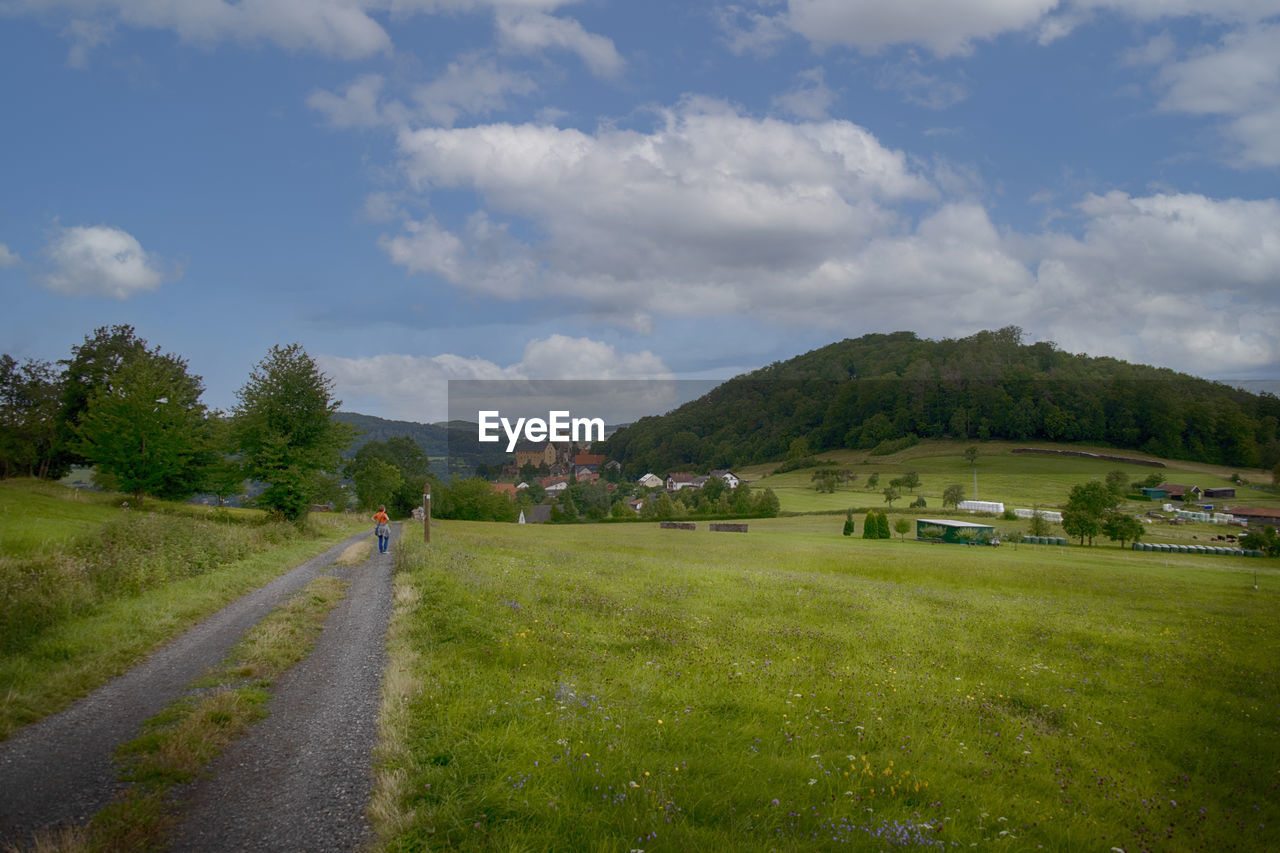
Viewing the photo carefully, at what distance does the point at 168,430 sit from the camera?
42844 millimetres

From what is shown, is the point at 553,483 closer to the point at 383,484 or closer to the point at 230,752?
the point at 383,484

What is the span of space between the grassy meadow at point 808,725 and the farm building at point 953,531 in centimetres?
4090

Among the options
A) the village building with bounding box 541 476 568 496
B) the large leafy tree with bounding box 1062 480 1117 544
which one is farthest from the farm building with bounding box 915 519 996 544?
the village building with bounding box 541 476 568 496

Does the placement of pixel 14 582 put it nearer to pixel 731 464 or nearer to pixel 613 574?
pixel 613 574

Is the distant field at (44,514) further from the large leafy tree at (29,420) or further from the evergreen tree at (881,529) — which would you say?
the evergreen tree at (881,529)

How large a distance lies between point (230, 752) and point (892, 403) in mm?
123844

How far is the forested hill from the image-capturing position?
91.3m

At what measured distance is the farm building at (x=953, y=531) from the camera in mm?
55969

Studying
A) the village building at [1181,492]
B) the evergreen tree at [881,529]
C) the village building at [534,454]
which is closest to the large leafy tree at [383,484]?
the village building at [534,454]

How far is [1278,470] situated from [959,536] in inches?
882

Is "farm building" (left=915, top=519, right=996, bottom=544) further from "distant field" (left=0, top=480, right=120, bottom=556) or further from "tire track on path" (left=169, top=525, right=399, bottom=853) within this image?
"distant field" (left=0, top=480, right=120, bottom=556)

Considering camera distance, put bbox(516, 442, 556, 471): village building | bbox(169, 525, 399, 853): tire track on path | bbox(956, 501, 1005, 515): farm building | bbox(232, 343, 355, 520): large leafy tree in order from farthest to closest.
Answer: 1. bbox(516, 442, 556, 471): village building
2. bbox(956, 501, 1005, 515): farm building
3. bbox(232, 343, 355, 520): large leafy tree
4. bbox(169, 525, 399, 853): tire track on path

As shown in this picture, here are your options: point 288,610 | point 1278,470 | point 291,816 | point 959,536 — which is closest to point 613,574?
point 288,610

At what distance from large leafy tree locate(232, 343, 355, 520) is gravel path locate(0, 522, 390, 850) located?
27002 mm
